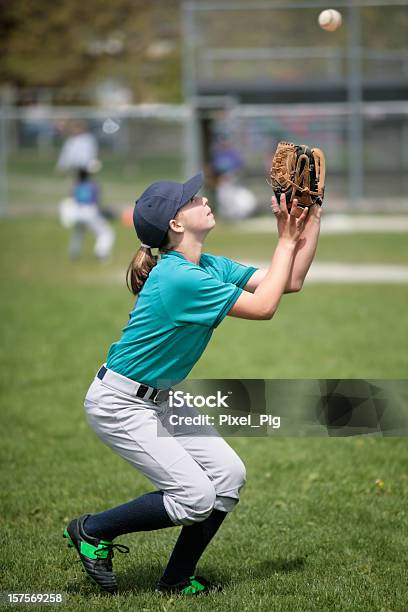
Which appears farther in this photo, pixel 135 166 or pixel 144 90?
pixel 144 90

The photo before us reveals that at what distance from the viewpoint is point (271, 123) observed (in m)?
23.2

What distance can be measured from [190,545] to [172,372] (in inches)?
31.3

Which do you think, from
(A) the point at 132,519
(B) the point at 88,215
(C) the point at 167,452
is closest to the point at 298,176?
(C) the point at 167,452

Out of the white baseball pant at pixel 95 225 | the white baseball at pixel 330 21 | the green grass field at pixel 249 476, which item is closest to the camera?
the green grass field at pixel 249 476

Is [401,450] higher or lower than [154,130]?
lower

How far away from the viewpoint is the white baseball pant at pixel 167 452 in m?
4.08

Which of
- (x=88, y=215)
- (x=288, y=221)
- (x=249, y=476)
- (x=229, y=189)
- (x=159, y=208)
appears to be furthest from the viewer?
(x=229, y=189)

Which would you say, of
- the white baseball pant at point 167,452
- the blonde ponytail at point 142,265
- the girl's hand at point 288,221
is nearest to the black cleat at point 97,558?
the white baseball pant at point 167,452

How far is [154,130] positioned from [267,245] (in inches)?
581

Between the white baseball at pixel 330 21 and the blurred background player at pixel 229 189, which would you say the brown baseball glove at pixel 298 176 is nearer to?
the white baseball at pixel 330 21

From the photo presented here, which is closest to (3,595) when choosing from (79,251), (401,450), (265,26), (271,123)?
(401,450)

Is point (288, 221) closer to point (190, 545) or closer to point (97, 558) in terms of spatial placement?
point (190, 545)

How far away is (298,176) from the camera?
4.16m

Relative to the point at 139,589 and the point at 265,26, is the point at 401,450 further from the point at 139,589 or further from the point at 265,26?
the point at 265,26
